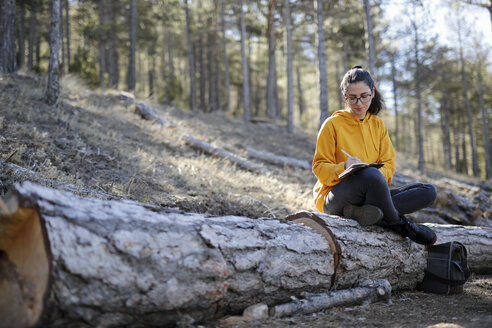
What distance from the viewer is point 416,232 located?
11.0ft

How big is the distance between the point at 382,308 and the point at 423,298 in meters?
0.64

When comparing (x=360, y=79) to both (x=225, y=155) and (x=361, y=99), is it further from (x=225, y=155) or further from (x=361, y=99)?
(x=225, y=155)

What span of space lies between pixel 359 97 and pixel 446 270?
1806 mm

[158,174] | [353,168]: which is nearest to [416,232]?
[353,168]

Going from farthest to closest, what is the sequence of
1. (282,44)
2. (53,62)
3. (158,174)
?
(282,44) → (53,62) → (158,174)

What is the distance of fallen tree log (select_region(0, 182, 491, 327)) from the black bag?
1156mm

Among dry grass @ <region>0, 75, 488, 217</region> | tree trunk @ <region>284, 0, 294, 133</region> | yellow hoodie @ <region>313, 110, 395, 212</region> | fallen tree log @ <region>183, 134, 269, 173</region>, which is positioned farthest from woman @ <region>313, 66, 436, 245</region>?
tree trunk @ <region>284, 0, 294, 133</region>

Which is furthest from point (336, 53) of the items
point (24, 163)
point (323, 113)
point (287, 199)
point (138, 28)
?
point (24, 163)

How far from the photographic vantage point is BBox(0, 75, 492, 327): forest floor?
2.63m

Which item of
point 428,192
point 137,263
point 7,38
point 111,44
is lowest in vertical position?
point 137,263

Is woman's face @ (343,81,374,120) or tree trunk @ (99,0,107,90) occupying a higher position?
tree trunk @ (99,0,107,90)

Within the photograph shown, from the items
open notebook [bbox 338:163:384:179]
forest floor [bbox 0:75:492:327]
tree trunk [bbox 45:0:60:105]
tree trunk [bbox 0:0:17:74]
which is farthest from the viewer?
tree trunk [bbox 0:0:17:74]

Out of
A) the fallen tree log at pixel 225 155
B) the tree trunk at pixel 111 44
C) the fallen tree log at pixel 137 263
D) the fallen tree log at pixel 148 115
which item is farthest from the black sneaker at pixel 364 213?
the tree trunk at pixel 111 44

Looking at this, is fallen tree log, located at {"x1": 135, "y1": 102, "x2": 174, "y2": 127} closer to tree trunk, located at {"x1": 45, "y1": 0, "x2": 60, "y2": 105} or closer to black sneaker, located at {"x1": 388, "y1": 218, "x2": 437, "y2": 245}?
tree trunk, located at {"x1": 45, "y1": 0, "x2": 60, "y2": 105}
